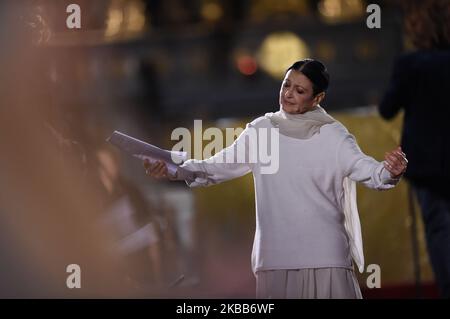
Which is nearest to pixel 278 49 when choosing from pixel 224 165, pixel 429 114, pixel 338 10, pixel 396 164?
pixel 338 10

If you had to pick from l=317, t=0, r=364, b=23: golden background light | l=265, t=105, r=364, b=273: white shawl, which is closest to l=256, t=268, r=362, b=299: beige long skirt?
l=265, t=105, r=364, b=273: white shawl

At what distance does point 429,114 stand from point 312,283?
5.68 feet

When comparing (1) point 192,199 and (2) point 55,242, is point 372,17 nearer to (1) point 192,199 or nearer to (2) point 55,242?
(2) point 55,242

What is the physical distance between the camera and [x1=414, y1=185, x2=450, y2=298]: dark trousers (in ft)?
19.4

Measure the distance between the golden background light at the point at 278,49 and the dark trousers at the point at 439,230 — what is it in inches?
582

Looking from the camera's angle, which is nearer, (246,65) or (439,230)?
(439,230)

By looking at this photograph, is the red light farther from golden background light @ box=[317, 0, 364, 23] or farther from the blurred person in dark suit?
the blurred person in dark suit

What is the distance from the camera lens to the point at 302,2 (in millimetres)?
21812

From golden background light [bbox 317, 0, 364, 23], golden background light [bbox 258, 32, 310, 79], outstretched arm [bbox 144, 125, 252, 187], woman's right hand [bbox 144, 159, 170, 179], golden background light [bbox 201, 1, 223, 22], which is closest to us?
woman's right hand [bbox 144, 159, 170, 179]

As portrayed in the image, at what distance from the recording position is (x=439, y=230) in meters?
5.94

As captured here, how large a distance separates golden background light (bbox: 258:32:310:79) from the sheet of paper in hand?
53.3ft

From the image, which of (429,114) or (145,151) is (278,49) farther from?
(145,151)
